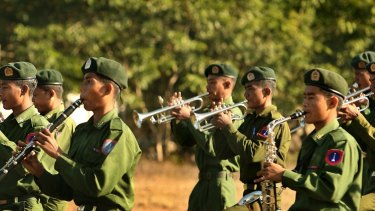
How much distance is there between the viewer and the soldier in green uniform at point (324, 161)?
8.45 meters

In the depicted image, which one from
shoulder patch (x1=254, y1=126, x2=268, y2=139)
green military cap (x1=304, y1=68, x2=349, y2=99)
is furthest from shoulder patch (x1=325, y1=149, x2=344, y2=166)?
shoulder patch (x1=254, y1=126, x2=268, y2=139)

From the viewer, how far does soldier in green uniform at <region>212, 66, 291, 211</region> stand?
10.8 metres

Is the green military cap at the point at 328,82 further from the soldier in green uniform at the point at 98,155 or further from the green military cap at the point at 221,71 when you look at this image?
the green military cap at the point at 221,71

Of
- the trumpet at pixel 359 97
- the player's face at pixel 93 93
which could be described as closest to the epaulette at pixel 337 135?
the player's face at pixel 93 93

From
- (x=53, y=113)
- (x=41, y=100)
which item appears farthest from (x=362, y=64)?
(x=41, y=100)

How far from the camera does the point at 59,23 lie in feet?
78.5

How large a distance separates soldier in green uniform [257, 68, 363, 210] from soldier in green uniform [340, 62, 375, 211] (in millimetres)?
1681

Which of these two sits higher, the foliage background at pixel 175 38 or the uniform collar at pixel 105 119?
the foliage background at pixel 175 38

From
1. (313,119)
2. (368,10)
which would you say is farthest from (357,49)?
(313,119)

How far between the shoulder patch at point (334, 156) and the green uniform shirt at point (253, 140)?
2.26m

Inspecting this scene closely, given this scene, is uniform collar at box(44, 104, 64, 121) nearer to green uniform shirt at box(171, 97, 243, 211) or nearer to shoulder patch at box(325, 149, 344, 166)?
green uniform shirt at box(171, 97, 243, 211)

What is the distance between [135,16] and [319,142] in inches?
608

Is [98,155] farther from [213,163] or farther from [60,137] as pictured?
[213,163]

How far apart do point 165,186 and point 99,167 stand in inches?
570
